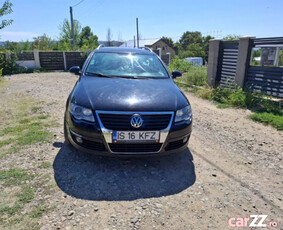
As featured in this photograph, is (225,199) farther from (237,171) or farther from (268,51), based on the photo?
(268,51)

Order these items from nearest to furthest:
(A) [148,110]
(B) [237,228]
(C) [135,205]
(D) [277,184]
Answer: (B) [237,228], (C) [135,205], (A) [148,110], (D) [277,184]

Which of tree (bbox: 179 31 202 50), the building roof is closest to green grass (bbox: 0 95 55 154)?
the building roof

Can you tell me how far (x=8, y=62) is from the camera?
14.7 m

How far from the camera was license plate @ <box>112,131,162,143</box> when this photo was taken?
257cm

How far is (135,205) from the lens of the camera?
2.31 meters

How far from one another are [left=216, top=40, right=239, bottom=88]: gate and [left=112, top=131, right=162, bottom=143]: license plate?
18.3 feet

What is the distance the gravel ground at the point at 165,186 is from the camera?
2.13m

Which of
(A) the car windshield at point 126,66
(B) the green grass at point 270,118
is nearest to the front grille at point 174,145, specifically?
(A) the car windshield at point 126,66

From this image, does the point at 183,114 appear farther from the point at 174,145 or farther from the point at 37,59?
the point at 37,59

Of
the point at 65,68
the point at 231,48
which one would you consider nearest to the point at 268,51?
the point at 231,48

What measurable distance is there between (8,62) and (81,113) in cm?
1503

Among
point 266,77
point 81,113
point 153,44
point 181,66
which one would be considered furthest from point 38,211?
point 153,44

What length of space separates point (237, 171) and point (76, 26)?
131ft

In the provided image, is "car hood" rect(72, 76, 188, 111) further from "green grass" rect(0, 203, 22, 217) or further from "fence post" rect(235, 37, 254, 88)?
"fence post" rect(235, 37, 254, 88)
